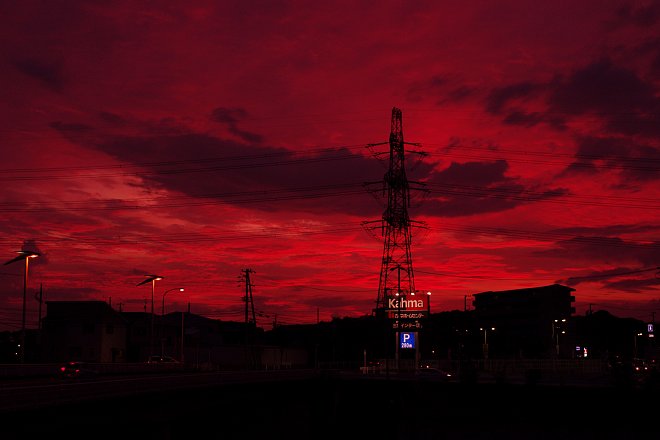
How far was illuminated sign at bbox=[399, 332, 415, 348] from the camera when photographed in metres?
89.8

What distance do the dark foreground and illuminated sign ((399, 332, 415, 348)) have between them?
46.6 meters

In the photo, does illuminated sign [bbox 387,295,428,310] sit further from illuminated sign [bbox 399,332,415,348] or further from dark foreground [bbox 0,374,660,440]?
dark foreground [bbox 0,374,660,440]

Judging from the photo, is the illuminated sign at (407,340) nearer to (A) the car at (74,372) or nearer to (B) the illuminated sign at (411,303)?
(B) the illuminated sign at (411,303)

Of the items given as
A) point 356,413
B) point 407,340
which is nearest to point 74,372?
point 407,340

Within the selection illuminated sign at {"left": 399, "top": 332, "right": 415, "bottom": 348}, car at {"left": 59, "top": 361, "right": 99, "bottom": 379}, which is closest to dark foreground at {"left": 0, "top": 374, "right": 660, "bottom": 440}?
car at {"left": 59, "top": 361, "right": 99, "bottom": 379}

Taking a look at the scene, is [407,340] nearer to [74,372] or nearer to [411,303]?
[411,303]

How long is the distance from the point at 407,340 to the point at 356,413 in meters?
64.2

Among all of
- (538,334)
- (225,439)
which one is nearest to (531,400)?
(225,439)

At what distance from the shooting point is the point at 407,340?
90.3 metres

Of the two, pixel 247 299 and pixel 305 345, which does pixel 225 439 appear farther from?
pixel 305 345

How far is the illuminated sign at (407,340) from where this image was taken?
89.8 m

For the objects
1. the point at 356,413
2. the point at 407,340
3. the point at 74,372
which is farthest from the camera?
the point at 407,340

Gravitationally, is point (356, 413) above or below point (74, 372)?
above

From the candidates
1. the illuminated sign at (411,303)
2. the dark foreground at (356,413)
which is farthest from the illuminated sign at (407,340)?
the dark foreground at (356,413)
